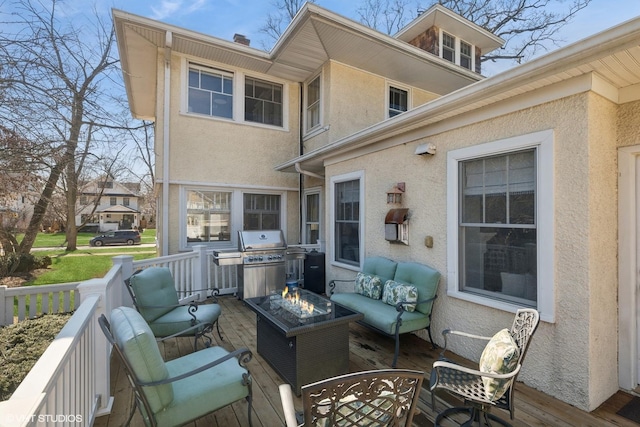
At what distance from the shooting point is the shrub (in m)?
3.27

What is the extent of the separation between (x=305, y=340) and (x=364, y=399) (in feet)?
5.50

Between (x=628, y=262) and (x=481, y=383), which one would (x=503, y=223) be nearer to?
(x=628, y=262)

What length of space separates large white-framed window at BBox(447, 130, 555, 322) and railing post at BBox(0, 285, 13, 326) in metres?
6.69

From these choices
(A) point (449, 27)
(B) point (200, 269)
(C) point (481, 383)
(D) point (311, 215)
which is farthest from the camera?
(A) point (449, 27)

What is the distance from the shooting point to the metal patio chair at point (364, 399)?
146 centimetres

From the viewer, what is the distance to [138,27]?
19.7 ft

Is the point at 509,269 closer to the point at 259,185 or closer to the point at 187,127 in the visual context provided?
the point at 259,185

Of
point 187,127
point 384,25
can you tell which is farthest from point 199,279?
point 384,25

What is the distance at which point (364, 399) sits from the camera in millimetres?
1548

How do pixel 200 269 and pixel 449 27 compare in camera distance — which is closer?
pixel 200 269

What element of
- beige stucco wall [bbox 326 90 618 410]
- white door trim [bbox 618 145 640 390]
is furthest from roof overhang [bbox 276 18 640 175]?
white door trim [bbox 618 145 640 390]

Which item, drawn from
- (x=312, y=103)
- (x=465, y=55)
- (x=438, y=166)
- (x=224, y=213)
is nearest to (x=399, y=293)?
(x=438, y=166)

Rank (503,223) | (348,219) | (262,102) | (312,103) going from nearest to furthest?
(503,223), (348,219), (262,102), (312,103)

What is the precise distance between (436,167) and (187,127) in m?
5.48
